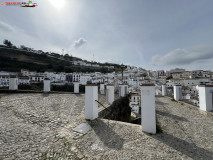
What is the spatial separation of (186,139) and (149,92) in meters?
1.72

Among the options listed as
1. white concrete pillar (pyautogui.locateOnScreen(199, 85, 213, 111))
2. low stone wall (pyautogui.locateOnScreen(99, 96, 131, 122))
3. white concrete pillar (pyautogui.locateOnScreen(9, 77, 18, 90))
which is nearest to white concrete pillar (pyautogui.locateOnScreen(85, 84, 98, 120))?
low stone wall (pyautogui.locateOnScreen(99, 96, 131, 122))

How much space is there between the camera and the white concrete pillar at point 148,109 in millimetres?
3333

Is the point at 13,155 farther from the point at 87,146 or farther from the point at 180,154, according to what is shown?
the point at 180,154

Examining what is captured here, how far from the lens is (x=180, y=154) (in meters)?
2.36

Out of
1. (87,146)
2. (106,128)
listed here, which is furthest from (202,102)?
(87,146)

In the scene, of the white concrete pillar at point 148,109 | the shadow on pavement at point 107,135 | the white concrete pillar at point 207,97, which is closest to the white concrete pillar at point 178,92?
the white concrete pillar at point 207,97

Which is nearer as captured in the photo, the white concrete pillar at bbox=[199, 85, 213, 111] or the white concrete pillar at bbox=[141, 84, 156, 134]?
the white concrete pillar at bbox=[141, 84, 156, 134]

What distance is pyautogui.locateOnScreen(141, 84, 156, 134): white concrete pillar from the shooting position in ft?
10.9

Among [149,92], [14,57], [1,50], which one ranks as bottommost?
[149,92]

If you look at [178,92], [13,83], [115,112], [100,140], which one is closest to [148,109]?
[100,140]

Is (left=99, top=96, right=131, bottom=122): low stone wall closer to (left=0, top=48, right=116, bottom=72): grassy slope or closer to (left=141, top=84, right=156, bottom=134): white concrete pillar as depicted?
(left=141, top=84, right=156, bottom=134): white concrete pillar

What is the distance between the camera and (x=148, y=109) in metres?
3.41

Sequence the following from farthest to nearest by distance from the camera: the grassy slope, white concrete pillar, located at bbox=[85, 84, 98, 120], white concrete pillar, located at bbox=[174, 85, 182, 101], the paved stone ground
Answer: the grassy slope, white concrete pillar, located at bbox=[174, 85, 182, 101], white concrete pillar, located at bbox=[85, 84, 98, 120], the paved stone ground

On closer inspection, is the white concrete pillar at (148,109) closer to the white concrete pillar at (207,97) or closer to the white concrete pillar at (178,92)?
the white concrete pillar at (207,97)
